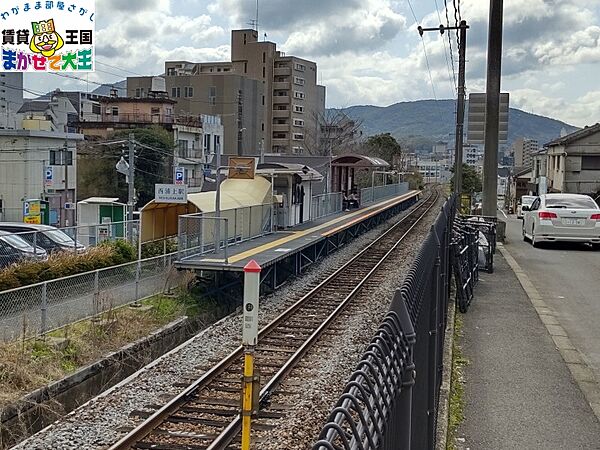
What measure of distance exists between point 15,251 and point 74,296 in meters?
4.03

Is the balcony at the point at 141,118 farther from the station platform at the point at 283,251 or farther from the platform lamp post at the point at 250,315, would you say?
the platform lamp post at the point at 250,315

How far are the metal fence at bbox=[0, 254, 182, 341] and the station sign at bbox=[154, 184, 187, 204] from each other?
2688 millimetres

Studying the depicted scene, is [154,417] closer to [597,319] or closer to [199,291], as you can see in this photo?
[597,319]

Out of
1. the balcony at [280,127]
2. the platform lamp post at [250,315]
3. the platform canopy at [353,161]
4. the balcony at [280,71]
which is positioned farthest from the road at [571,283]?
the balcony at [280,71]

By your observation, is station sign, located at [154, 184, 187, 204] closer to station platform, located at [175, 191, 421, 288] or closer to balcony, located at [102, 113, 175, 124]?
station platform, located at [175, 191, 421, 288]

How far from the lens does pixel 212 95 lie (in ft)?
249

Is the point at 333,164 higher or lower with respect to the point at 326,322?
higher

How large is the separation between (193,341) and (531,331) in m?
5.66

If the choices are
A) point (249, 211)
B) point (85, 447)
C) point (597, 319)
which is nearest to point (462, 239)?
point (597, 319)

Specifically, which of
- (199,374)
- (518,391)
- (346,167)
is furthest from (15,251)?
(346,167)

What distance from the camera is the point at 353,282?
19.6 m

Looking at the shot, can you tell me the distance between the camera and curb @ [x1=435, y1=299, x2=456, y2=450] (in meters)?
5.76

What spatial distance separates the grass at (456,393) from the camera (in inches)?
240

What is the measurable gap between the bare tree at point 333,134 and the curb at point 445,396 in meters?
74.4
